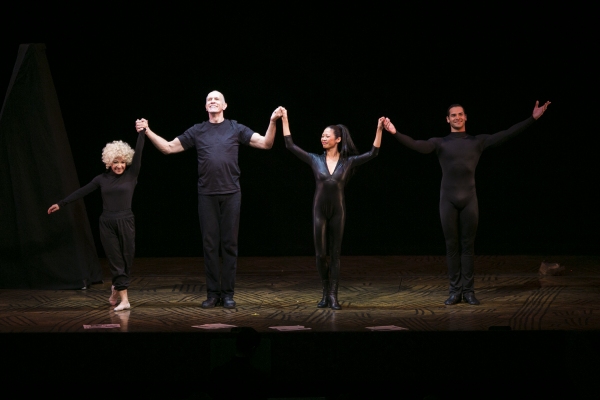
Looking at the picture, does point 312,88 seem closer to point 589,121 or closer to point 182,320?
point 589,121

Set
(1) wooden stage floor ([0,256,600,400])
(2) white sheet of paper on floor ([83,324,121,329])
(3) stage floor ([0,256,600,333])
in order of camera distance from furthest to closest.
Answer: (3) stage floor ([0,256,600,333]) → (2) white sheet of paper on floor ([83,324,121,329]) → (1) wooden stage floor ([0,256,600,400])

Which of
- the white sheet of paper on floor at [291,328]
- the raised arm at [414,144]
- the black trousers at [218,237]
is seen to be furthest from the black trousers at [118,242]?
the raised arm at [414,144]

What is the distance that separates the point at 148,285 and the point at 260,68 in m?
2.65

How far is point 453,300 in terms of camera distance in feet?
20.6

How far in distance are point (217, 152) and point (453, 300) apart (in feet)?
6.81

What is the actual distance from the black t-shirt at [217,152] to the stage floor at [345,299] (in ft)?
2.98

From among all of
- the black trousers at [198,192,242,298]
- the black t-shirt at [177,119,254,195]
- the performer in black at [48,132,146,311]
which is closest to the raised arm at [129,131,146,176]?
the performer in black at [48,132,146,311]

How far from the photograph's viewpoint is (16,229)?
281 inches

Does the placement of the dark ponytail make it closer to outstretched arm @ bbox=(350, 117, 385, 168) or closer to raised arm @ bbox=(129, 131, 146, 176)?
outstretched arm @ bbox=(350, 117, 385, 168)

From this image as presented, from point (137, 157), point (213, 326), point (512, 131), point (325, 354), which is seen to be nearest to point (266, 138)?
point (137, 157)

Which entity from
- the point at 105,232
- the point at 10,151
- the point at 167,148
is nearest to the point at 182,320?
the point at 105,232

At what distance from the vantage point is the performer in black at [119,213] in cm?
614

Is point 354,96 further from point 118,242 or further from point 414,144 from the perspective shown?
point 118,242

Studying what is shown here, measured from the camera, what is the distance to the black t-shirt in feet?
20.4
